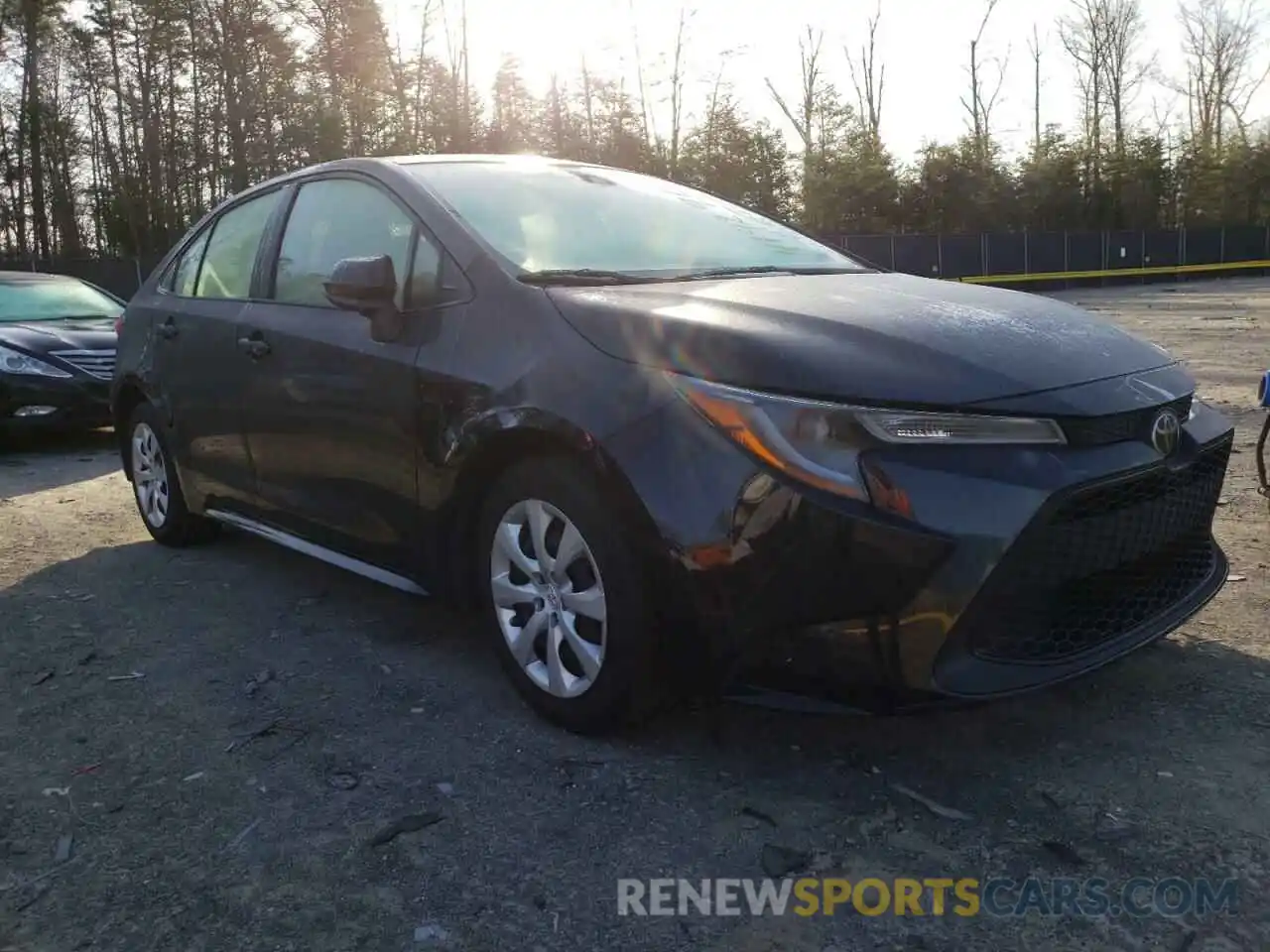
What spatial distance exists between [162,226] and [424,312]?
34.2 meters

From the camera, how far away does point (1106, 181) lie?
1800 inches

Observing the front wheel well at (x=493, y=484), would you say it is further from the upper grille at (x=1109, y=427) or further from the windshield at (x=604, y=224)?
the upper grille at (x=1109, y=427)

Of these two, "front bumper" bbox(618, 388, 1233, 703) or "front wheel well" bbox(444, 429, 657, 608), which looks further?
"front wheel well" bbox(444, 429, 657, 608)

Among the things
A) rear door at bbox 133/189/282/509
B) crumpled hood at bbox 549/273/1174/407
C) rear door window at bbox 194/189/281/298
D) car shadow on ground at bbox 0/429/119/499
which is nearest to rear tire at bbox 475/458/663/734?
crumpled hood at bbox 549/273/1174/407

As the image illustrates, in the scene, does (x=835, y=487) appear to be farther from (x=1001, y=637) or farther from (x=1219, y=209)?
(x=1219, y=209)

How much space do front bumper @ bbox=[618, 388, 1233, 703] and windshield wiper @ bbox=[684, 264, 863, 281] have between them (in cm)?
88

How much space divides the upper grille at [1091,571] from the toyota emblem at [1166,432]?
0.20 feet

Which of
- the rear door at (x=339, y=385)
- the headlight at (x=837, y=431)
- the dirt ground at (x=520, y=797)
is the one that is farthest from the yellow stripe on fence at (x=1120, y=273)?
the headlight at (x=837, y=431)

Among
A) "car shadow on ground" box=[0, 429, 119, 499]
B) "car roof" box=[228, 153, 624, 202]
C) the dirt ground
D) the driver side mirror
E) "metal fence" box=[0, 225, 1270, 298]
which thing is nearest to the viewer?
the dirt ground

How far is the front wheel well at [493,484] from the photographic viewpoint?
8.66 feet

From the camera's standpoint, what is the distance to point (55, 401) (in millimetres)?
7914

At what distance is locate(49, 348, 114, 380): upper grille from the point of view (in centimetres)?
808

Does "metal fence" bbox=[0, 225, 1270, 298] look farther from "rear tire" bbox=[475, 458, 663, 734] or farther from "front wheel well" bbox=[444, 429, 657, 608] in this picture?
"rear tire" bbox=[475, 458, 663, 734]

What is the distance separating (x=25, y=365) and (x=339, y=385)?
5563mm
